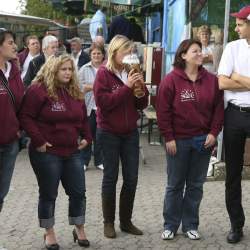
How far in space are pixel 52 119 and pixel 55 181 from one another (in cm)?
52

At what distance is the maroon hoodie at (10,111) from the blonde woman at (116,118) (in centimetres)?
74

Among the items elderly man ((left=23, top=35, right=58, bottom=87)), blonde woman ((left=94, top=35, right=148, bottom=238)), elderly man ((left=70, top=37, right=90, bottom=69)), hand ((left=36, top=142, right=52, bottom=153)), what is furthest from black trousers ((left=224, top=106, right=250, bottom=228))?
elderly man ((left=70, top=37, right=90, bottom=69))

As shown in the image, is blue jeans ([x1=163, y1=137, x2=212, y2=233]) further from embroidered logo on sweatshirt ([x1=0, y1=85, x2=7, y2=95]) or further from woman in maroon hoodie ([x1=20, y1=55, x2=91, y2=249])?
embroidered logo on sweatshirt ([x1=0, y1=85, x2=7, y2=95])

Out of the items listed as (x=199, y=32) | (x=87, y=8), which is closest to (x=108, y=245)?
(x=199, y=32)

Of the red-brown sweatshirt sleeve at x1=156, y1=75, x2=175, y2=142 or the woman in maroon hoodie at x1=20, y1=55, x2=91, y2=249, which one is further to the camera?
the red-brown sweatshirt sleeve at x1=156, y1=75, x2=175, y2=142

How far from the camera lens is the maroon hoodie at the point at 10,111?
4242 mm

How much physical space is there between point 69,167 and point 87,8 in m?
11.8

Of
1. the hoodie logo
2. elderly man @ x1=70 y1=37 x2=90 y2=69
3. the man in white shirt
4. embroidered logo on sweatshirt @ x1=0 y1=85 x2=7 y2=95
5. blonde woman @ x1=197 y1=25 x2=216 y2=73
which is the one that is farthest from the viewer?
elderly man @ x1=70 y1=37 x2=90 y2=69

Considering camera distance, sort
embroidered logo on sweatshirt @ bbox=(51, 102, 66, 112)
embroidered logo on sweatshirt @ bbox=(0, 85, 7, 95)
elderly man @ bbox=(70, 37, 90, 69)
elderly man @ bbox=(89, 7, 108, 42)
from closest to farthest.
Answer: embroidered logo on sweatshirt @ bbox=(0, 85, 7, 95), embroidered logo on sweatshirt @ bbox=(51, 102, 66, 112), elderly man @ bbox=(70, 37, 90, 69), elderly man @ bbox=(89, 7, 108, 42)

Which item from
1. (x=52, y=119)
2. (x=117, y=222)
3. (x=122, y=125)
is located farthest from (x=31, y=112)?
(x=117, y=222)

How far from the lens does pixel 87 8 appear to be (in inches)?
625

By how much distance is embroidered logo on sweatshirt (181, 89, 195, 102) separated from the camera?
470 cm

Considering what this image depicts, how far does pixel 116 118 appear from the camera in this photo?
485 cm

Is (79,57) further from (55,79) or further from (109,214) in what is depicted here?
(55,79)
